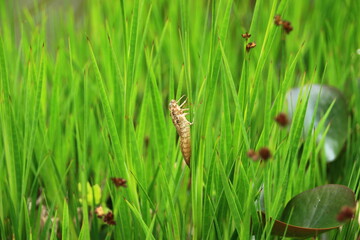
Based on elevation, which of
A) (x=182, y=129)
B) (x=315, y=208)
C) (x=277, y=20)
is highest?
(x=277, y=20)

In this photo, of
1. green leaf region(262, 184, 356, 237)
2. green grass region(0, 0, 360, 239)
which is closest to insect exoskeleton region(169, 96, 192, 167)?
green grass region(0, 0, 360, 239)

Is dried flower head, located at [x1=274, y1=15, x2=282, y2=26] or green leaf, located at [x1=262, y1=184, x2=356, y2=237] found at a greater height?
dried flower head, located at [x1=274, y1=15, x2=282, y2=26]

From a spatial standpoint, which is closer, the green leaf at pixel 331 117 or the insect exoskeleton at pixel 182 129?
the insect exoskeleton at pixel 182 129

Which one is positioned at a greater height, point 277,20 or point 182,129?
point 277,20

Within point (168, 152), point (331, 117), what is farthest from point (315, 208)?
point (331, 117)

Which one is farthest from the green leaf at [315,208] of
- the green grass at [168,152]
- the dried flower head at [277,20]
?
the dried flower head at [277,20]

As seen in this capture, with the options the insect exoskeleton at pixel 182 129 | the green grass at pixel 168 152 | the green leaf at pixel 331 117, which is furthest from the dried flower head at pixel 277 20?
the green leaf at pixel 331 117

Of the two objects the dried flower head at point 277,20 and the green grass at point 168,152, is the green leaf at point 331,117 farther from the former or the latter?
the dried flower head at point 277,20

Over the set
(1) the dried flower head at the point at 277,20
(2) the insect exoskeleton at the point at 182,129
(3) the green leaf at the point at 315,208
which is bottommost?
(3) the green leaf at the point at 315,208

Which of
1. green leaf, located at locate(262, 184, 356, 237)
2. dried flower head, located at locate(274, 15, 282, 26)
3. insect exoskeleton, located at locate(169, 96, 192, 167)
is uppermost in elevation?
dried flower head, located at locate(274, 15, 282, 26)

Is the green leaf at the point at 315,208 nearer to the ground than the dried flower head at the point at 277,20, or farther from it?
nearer to the ground

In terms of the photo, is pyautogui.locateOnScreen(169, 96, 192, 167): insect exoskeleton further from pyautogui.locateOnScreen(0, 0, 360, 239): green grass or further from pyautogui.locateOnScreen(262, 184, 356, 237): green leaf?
pyautogui.locateOnScreen(262, 184, 356, 237): green leaf

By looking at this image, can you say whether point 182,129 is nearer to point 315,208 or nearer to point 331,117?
point 315,208
